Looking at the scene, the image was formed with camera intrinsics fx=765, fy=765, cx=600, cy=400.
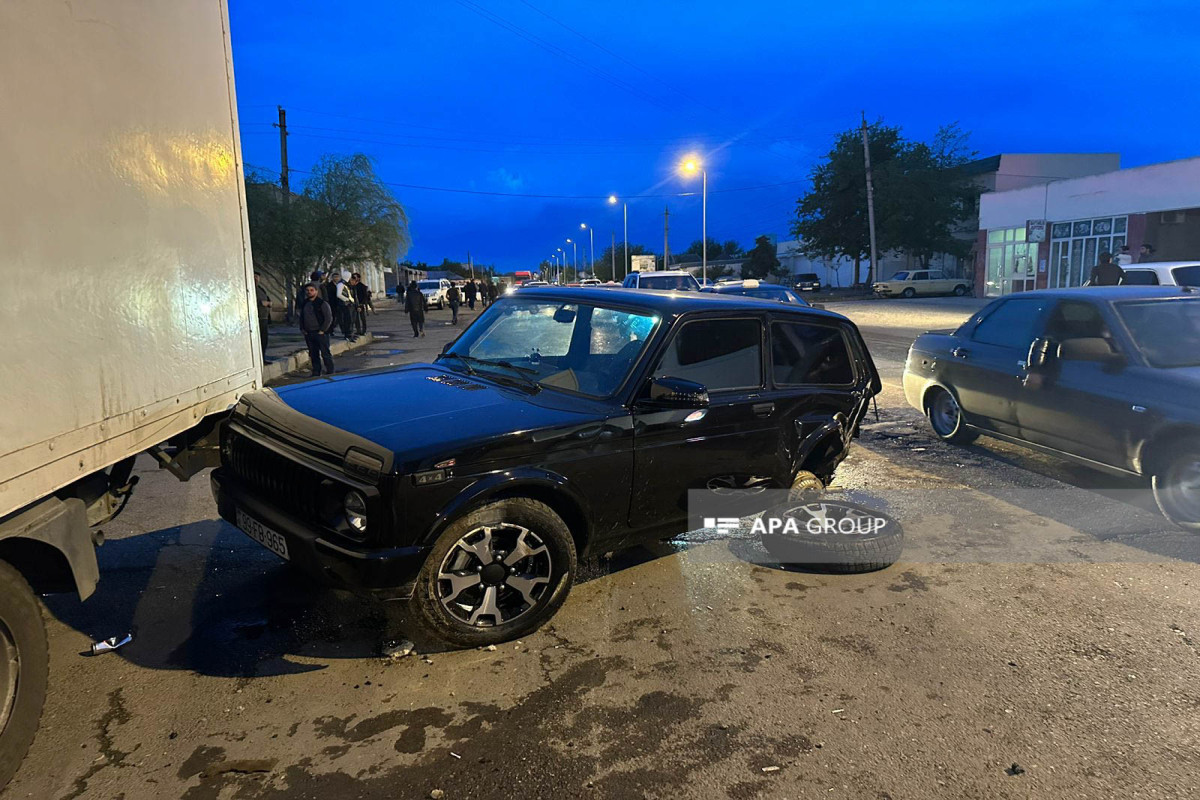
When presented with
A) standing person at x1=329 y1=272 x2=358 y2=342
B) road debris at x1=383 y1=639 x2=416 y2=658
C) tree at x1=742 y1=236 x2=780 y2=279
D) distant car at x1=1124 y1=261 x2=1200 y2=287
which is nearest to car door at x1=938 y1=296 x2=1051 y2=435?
road debris at x1=383 y1=639 x2=416 y2=658

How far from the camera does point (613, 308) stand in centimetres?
440

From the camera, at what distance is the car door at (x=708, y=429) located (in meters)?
3.95

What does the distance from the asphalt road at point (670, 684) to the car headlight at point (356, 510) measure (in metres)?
0.70

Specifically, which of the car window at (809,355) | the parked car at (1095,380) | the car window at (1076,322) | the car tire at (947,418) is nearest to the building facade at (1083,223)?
the car tire at (947,418)

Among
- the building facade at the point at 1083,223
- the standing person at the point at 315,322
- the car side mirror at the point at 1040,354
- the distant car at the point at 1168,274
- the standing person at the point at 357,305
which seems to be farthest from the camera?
the building facade at the point at 1083,223

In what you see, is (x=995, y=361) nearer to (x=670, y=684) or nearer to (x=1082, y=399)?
(x=1082, y=399)

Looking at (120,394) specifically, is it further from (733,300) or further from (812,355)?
(812,355)

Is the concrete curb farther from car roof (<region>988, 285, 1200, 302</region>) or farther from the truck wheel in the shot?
car roof (<region>988, 285, 1200, 302</region>)

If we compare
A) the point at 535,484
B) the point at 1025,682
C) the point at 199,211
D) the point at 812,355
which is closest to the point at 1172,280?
the point at 812,355

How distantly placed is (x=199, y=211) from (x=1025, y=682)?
4.33 meters

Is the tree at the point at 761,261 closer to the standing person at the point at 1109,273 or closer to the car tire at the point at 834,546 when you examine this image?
the standing person at the point at 1109,273

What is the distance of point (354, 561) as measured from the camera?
3107mm

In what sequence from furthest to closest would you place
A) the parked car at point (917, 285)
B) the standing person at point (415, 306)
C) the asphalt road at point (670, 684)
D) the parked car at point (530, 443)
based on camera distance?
the parked car at point (917, 285), the standing person at point (415, 306), the parked car at point (530, 443), the asphalt road at point (670, 684)

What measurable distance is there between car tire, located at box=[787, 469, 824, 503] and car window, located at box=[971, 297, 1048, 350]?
10.1 ft
